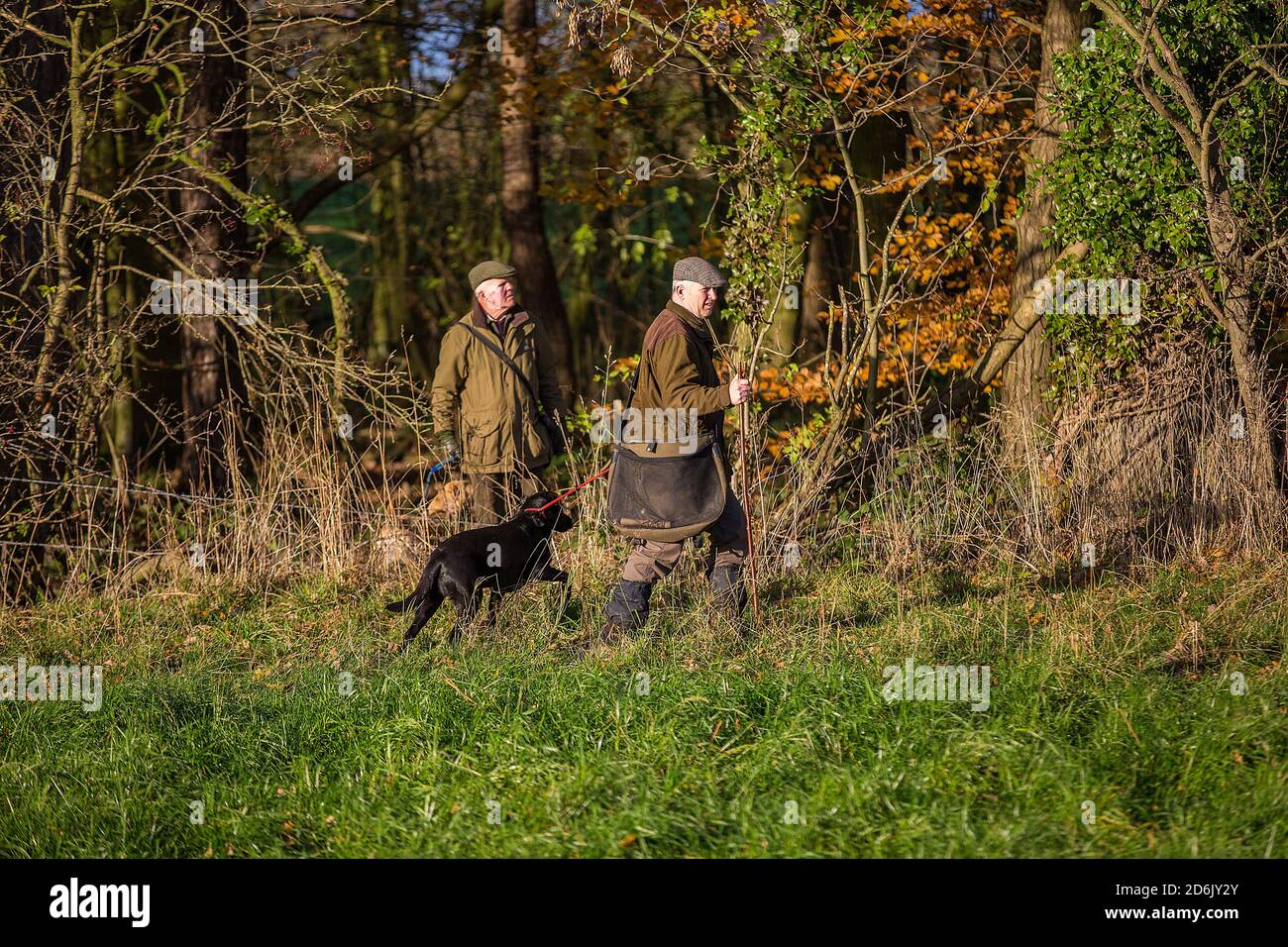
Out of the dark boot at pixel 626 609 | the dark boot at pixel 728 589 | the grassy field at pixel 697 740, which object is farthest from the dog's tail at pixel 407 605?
the dark boot at pixel 728 589

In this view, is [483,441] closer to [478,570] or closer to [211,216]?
[478,570]

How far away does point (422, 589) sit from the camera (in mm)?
6289

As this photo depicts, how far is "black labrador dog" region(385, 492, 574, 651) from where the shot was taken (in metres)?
6.23

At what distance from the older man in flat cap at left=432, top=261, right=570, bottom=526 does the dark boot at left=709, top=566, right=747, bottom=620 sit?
1.50 meters

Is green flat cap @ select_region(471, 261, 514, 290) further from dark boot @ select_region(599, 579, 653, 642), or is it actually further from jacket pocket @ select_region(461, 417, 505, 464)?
dark boot @ select_region(599, 579, 653, 642)

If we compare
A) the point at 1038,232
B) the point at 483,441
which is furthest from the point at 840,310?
the point at 483,441

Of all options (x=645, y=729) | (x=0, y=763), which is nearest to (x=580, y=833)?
(x=645, y=729)

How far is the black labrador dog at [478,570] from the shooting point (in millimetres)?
6234

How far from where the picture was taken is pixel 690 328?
6.09 metres

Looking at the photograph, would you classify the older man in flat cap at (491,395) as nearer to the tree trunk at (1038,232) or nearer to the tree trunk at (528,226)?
the tree trunk at (1038,232)

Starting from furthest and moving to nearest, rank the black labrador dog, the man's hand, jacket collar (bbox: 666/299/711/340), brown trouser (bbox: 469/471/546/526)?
brown trouser (bbox: 469/471/546/526)
the man's hand
the black labrador dog
jacket collar (bbox: 666/299/711/340)

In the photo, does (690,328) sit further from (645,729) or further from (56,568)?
(56,568)

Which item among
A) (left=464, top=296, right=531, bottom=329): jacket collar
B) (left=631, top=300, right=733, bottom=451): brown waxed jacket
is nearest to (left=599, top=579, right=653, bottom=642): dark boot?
(left=631, top=300, right=733, bottom=451): brown waxed jacket

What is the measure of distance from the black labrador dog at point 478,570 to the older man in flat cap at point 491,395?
2.86ft
